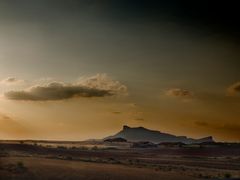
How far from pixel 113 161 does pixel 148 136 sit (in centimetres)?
63

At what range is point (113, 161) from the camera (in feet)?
23.6

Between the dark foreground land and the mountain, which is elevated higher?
the mountain

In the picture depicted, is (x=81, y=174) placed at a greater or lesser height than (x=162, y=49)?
lesser

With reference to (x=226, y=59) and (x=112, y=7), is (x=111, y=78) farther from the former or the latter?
(x=226, y=59)

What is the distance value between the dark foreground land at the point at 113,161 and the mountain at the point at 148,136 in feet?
0.33

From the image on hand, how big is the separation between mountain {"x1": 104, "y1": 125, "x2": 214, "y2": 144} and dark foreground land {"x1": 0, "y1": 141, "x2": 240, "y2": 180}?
0.33 ft

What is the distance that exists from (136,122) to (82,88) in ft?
2.98

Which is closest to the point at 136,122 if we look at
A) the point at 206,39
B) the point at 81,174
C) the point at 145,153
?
the point at 145,153

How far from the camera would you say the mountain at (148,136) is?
706 cm

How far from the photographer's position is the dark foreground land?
275 inches

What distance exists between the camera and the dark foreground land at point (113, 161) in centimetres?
698

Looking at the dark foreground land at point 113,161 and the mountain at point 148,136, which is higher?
the mountain at point 148,136

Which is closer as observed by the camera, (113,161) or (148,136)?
(148,136)

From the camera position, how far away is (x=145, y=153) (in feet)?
23.7
